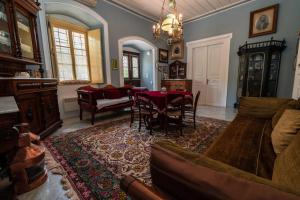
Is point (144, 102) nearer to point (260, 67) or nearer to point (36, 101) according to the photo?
point (36, 101)

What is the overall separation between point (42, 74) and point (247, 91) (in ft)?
17.3

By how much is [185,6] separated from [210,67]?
222 cm

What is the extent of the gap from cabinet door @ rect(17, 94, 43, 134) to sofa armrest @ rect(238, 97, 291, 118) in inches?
129

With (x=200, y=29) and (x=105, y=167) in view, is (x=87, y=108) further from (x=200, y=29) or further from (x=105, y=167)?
(x=200, y=29)

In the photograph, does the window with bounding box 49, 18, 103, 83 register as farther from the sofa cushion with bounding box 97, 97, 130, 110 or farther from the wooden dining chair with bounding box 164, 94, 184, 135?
the wooden dining chair with bounding box 164, 94, 184, 135

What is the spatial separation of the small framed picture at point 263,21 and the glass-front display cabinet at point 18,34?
5.39 meters

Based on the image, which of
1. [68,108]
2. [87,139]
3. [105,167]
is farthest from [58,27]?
[105,167]

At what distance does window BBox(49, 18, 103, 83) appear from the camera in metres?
3.68

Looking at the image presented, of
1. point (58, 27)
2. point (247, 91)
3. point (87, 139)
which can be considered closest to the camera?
point (87, 139)

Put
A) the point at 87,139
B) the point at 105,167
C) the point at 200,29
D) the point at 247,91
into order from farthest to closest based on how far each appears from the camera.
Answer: the point at 200,29 → the point at 247,91 → the point at 87,139 → the point at 105,167

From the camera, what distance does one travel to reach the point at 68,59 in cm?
391

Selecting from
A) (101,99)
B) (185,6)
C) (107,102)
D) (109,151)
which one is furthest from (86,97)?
(185,6)

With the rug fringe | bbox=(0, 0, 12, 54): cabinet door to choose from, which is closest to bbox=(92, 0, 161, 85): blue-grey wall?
bbox=(0, 0, 12, 54): cabinet door

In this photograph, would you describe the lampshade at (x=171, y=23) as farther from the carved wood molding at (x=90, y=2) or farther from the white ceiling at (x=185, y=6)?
the carved wood molding at (x=90, y=2)
